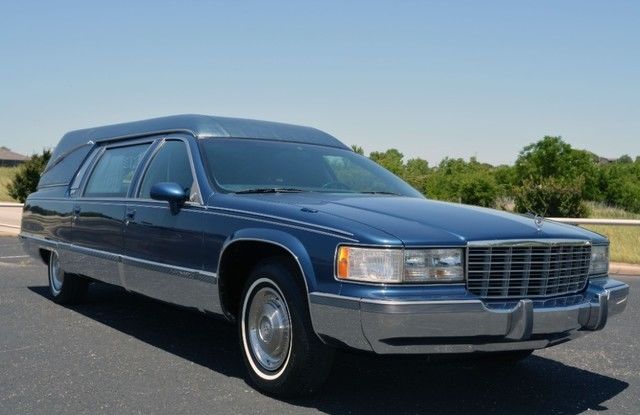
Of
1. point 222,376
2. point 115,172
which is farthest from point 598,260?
point 115,172

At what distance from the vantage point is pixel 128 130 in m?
6.90

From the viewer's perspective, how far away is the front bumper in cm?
399

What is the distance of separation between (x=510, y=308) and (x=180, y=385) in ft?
6.92

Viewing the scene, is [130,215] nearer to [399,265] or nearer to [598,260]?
[399,265]

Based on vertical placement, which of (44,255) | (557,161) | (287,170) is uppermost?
(557,161)

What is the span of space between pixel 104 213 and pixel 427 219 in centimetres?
314

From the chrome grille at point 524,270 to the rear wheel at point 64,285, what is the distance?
4596 millimetres

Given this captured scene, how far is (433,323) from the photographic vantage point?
4023 millimetres

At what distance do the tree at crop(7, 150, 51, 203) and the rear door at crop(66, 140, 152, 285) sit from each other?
28930 mm

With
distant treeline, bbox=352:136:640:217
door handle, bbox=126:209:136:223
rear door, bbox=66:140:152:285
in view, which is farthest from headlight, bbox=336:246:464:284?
distant treeline, bbox=352:136:640:217

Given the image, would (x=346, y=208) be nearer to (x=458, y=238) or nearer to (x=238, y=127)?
(x=458, y=238)

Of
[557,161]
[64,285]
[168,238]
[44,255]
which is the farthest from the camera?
[557,161]

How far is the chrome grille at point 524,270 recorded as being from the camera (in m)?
4.25

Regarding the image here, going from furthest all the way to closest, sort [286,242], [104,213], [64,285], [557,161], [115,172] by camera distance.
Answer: [557,161]
[64,285]
[115,172]
[104,213]
[286,242]
